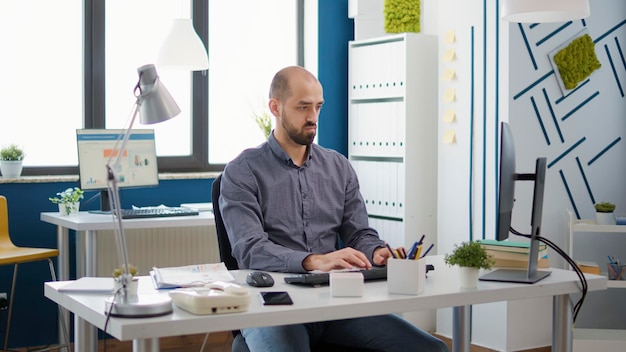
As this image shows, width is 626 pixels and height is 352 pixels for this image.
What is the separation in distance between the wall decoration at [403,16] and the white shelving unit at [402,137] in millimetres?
101

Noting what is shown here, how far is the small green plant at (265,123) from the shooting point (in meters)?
5.14

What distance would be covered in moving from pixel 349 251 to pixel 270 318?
56 cm

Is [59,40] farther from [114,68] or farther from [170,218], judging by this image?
[170,218]

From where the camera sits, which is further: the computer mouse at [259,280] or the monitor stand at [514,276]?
the monitor stand at [514,276]

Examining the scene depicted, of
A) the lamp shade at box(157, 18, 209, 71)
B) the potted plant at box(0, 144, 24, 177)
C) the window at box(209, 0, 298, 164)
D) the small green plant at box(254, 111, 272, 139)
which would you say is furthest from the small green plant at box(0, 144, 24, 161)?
the small green plant at box(254, 111, 272, 139)

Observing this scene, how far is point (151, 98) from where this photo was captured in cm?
210

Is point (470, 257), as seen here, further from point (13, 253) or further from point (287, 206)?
point (13, 253)

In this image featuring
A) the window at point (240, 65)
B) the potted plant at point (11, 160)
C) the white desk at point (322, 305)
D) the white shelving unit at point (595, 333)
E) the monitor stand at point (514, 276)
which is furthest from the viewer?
the window at point (240, 65)

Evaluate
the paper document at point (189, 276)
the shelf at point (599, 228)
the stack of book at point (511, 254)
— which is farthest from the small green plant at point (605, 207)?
the paper document at point (189, 276)

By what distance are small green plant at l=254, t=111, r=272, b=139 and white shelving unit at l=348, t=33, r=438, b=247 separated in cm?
60

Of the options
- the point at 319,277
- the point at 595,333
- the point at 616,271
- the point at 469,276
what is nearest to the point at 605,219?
the point at 616,271

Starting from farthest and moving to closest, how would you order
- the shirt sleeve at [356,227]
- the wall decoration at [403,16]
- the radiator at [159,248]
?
the wall decoration at [403,16] < the radiator at [159,248] < the shirt sleeve at [356,227]

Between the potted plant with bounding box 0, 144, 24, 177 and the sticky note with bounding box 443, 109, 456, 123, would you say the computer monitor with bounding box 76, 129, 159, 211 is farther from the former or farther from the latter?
the sticky note with bounding box 443, 109, 456, 123

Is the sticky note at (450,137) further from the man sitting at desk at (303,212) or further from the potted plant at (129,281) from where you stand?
the potted plant at (129,281)
